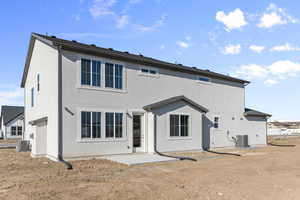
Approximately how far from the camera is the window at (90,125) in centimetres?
1273

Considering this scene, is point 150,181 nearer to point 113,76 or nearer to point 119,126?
point 119,126

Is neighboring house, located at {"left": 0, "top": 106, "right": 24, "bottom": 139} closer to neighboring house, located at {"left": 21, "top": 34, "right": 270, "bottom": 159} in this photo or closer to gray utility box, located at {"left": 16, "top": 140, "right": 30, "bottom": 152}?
neighboring house, located at {"left": 21, "top": 34, "right": 270, "bottom": 159}

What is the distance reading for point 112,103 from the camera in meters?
13.9

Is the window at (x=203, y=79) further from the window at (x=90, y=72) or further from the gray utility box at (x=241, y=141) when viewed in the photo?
the window at (x=90, y=72)

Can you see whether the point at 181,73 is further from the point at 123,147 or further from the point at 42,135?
the point at 42,135

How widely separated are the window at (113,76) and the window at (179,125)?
→ 13.3ft

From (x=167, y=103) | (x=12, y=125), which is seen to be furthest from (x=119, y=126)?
(x=12, y=125)

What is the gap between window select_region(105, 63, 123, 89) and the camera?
1383cm

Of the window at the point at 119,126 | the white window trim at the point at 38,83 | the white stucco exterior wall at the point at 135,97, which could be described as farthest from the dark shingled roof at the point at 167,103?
the white window trim at the point at 38,83

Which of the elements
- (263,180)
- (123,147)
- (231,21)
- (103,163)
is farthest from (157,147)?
(231,21)

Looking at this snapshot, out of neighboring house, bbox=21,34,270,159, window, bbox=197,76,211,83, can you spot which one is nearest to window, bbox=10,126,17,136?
neighboring house, bbox=21,34,270,159

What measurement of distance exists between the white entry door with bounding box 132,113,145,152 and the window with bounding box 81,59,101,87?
312 centimetres

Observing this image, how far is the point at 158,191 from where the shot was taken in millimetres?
6859

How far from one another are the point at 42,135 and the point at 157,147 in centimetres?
647
